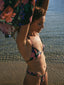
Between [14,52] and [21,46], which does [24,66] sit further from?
[21,46]

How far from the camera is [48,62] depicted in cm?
331

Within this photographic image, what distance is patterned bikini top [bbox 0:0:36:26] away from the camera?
1.46 meters

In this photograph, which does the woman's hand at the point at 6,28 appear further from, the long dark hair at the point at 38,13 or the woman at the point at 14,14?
the long dark hair at the point at 38,13

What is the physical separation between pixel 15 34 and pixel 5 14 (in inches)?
9.1

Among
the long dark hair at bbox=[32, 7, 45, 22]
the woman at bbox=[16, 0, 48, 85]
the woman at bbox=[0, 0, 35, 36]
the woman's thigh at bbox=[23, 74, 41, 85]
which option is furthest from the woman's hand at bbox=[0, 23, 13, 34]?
the woman's thigh at bbox=[23, 74, 41, 85]

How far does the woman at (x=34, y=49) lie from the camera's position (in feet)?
5.30

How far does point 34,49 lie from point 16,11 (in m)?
0.42

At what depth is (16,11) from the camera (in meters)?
1.53

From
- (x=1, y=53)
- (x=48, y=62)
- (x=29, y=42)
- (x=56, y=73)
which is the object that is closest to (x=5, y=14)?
(x=29, y=42)

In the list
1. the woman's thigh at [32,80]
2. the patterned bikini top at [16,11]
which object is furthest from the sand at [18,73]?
the patterned bikini top at [16,11]

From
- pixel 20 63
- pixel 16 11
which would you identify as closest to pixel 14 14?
pixel 16 11

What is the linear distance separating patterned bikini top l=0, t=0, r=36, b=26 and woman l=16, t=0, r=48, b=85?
88 mm

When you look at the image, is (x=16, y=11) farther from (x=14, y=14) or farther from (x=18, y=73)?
(x=18, y=73)

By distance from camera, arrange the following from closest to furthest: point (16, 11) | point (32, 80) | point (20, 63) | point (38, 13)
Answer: point (16, 11)
point (38, 13)
point (32, 80)
point (20, 63)
